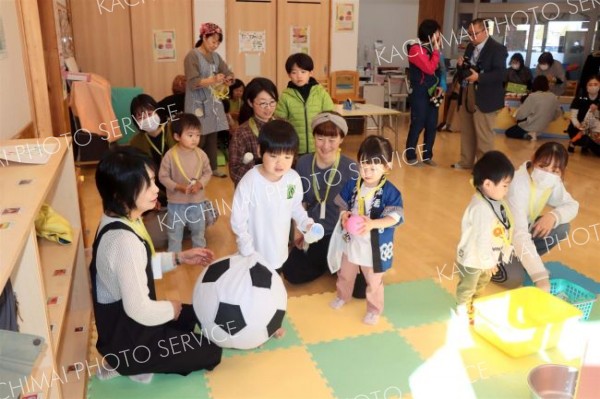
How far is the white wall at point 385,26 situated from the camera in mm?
10281

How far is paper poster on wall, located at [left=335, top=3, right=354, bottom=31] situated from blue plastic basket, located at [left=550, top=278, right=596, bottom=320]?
5.38 meters

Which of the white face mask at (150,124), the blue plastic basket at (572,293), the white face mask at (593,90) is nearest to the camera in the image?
the blue plastic basket at (572,293)

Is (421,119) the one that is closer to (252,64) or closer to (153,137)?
(252,64)

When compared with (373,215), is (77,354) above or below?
below

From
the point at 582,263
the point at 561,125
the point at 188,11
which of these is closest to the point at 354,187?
the point at 582,263

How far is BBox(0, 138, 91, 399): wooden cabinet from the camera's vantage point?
59.8 inches

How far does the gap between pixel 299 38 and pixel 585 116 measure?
3.70 m

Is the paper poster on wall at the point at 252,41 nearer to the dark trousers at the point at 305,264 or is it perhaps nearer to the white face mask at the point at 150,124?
the white face mask at the point at 150,124

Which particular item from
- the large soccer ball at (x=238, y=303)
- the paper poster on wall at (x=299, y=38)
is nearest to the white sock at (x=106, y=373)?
the large soccer ball at (x=238, y=303)

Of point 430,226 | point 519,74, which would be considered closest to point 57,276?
point 430,226

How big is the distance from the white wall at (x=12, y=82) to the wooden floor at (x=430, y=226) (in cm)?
98

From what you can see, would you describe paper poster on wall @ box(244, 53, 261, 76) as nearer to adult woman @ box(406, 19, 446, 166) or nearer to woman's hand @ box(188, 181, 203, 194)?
adult woman @ box(406, 19, 446, 166)

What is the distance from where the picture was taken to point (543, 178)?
9.44 ft

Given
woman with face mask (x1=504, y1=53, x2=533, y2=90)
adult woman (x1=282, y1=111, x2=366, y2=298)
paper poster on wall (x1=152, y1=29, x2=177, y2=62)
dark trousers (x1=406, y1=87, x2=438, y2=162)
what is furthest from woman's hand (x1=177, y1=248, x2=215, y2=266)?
woman with face mask (x1=504, y1=53, x2=533, y2=90)
